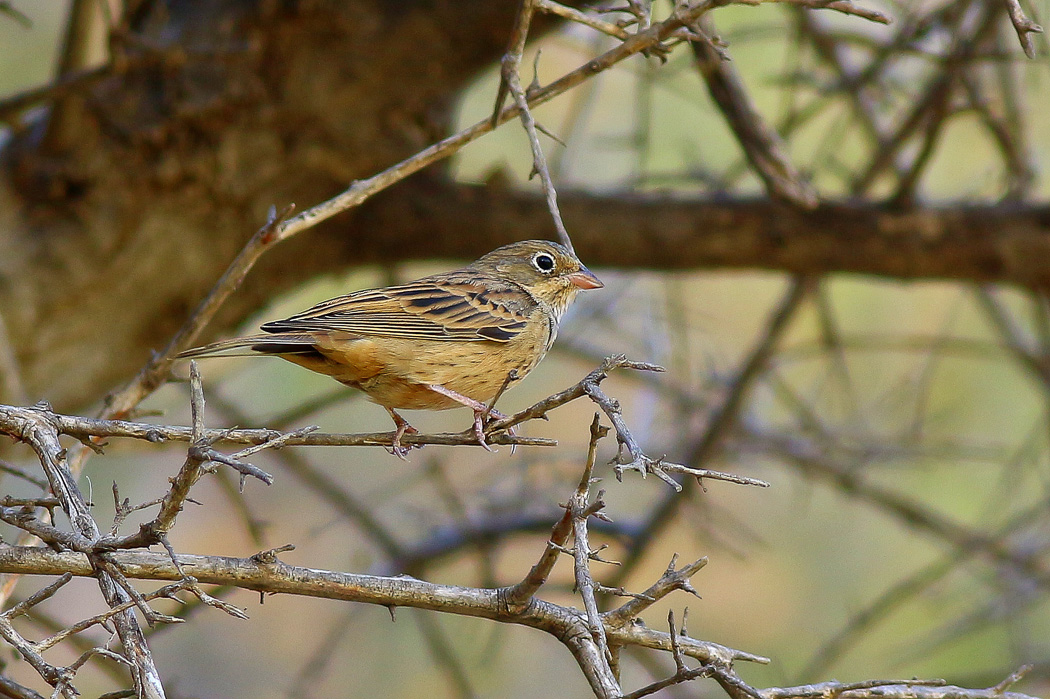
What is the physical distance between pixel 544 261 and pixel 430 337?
3.36 ft

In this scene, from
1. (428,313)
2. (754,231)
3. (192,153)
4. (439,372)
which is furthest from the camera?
(754,231)

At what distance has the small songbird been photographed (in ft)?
12.7

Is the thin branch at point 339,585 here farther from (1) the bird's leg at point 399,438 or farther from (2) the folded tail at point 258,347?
(2) the folded tail at point 258,347

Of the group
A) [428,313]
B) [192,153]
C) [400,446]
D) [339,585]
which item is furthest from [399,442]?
[192,153]

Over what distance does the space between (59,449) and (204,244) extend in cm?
314

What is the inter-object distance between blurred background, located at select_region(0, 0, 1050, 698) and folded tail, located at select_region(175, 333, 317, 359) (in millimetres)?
1551

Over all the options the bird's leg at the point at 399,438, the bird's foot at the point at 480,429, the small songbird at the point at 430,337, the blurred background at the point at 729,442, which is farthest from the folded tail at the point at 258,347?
the blurred background at the point at 729,442

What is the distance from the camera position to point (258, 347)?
3.62 m

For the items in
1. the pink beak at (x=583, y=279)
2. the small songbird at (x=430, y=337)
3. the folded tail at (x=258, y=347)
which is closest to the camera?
the folded tail at (x=258, y=347)

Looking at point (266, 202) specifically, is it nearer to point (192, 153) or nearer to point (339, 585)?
point (192, 153)

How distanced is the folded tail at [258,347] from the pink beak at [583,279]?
5.02 feet

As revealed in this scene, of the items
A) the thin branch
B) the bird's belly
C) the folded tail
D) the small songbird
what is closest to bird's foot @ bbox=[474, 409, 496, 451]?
the small songbird

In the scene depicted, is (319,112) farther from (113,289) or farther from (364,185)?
(364,185)

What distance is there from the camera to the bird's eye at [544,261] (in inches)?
199
